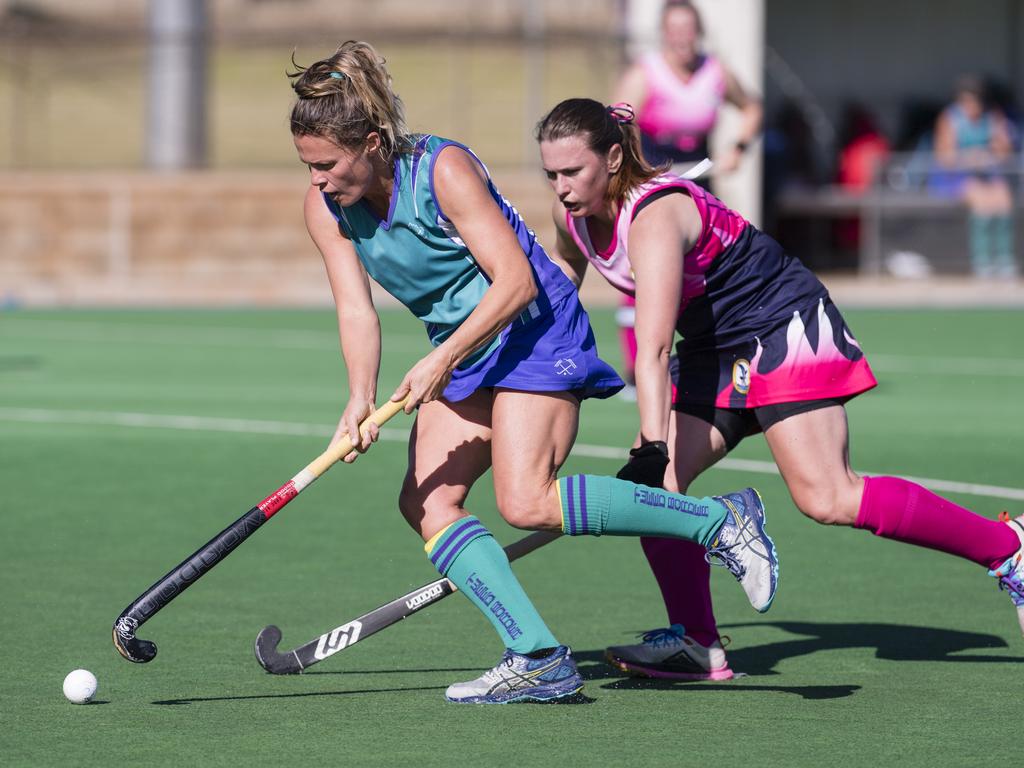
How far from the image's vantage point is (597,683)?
16.6 feet

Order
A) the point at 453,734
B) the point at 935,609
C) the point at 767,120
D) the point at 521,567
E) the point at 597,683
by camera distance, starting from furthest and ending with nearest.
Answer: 1. the point at 767,120
2. the point at 521,567
3. the point at 935,609
4. the point at 597,683
5. the point at 453,734

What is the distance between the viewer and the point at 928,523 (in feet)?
16.6

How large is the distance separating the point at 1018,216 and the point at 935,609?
14665 millimetres

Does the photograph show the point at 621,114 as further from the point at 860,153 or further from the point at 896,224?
the point at 860,153

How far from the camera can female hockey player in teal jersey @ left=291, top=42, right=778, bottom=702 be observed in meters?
4.56

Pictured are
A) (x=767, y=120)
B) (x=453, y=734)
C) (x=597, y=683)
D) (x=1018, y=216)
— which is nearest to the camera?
(x=453, y=734)

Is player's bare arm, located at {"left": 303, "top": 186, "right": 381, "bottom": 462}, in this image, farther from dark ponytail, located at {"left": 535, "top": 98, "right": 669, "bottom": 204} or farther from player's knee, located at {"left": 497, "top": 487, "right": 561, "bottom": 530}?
dark ponytail, located at {"left": 535, "top": 98, "right": 669, "bottom": 204}

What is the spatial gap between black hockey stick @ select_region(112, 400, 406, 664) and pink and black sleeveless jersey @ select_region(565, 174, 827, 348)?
77cm

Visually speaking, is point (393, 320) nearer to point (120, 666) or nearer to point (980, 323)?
point (980, 323)

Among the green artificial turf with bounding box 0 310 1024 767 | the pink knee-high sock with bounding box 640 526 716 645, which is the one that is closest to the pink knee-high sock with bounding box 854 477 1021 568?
the green artificial turf with bounding box 0 310 1024 767

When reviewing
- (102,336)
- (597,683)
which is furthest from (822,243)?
(597,683)

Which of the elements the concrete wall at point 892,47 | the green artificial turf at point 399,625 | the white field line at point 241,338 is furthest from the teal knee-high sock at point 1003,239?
the green artificial turf at point 399,625

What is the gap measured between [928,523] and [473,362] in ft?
4.23

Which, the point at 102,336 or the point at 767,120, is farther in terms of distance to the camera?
the point at 767,120
